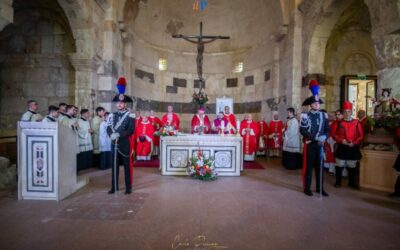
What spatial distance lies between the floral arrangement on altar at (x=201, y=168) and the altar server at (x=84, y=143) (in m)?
3.40

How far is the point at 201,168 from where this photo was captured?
20.6ft

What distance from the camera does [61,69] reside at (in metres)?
10.0

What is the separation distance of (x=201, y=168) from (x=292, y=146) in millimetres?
3557

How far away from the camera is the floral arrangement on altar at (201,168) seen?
6.21 meters

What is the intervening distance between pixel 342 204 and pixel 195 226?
288 centimetres

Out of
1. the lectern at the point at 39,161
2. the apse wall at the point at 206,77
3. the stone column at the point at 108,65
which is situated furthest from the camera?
the apse wall at the point at 206,77

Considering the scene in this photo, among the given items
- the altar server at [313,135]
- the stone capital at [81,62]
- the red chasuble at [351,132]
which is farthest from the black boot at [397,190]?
the stone capital at [81,62]

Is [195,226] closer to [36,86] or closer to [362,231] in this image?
[362,231]

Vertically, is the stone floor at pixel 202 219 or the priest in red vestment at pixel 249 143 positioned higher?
the priest in red vestment at pixel 249 143

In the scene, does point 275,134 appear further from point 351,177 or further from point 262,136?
point 351,177

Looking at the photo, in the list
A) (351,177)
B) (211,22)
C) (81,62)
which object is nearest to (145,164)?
(81,62)

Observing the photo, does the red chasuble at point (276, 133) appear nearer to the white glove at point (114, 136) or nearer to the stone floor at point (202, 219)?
the stone floor at point (202, 219)

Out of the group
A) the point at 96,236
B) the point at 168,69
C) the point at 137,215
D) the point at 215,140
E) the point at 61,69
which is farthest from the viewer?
the point at 168,69

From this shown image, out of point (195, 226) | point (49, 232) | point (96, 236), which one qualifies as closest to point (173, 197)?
point (195, 226)
